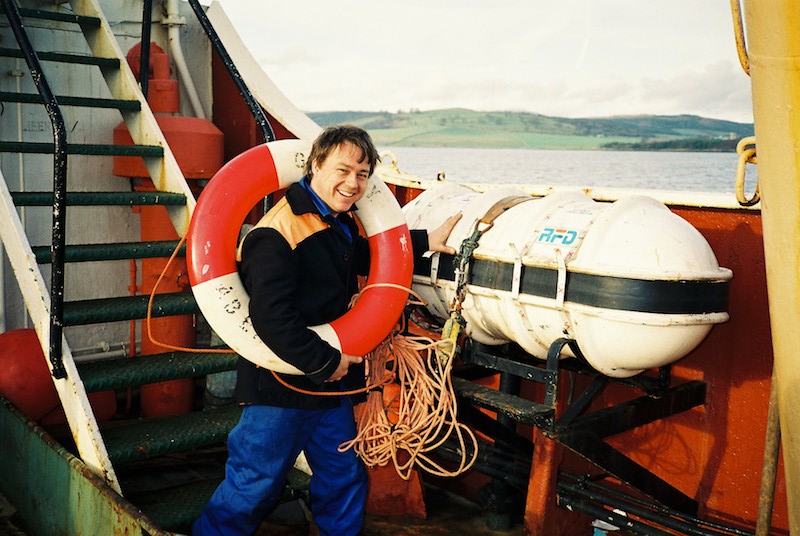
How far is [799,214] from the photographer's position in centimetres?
197

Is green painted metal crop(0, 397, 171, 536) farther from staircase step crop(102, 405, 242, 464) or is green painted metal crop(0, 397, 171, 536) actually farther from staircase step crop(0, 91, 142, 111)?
staircase step crop(0, 91, 142, 111)

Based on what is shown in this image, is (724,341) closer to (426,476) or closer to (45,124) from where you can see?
(426,476)

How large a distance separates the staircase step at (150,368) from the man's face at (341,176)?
1.13 meters

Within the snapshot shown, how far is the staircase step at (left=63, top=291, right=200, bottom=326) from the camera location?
3.19 meters

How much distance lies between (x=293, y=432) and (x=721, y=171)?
3997 cm

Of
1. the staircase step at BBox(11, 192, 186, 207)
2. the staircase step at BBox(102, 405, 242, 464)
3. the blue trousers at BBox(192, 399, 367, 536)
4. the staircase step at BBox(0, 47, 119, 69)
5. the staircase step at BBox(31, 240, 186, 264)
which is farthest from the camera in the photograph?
the staircase step at BBox(0, 47, 119, 69)

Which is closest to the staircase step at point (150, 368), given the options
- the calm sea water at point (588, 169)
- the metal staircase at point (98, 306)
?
the metal staircase at point (98, 306)

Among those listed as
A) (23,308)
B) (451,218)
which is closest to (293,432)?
(451,218)

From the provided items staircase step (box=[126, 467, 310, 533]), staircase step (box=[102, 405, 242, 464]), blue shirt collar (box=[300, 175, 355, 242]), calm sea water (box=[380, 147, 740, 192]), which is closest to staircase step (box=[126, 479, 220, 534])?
staircase step (box=[126, 467, 310, 533])

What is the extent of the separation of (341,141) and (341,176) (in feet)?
0.37

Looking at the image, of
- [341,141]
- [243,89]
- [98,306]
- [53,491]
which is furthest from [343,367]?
[243,89]

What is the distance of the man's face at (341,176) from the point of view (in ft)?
8.41

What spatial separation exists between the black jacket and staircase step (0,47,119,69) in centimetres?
206

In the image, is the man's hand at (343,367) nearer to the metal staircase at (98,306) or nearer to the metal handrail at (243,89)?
the metal staircase at (98,306)
